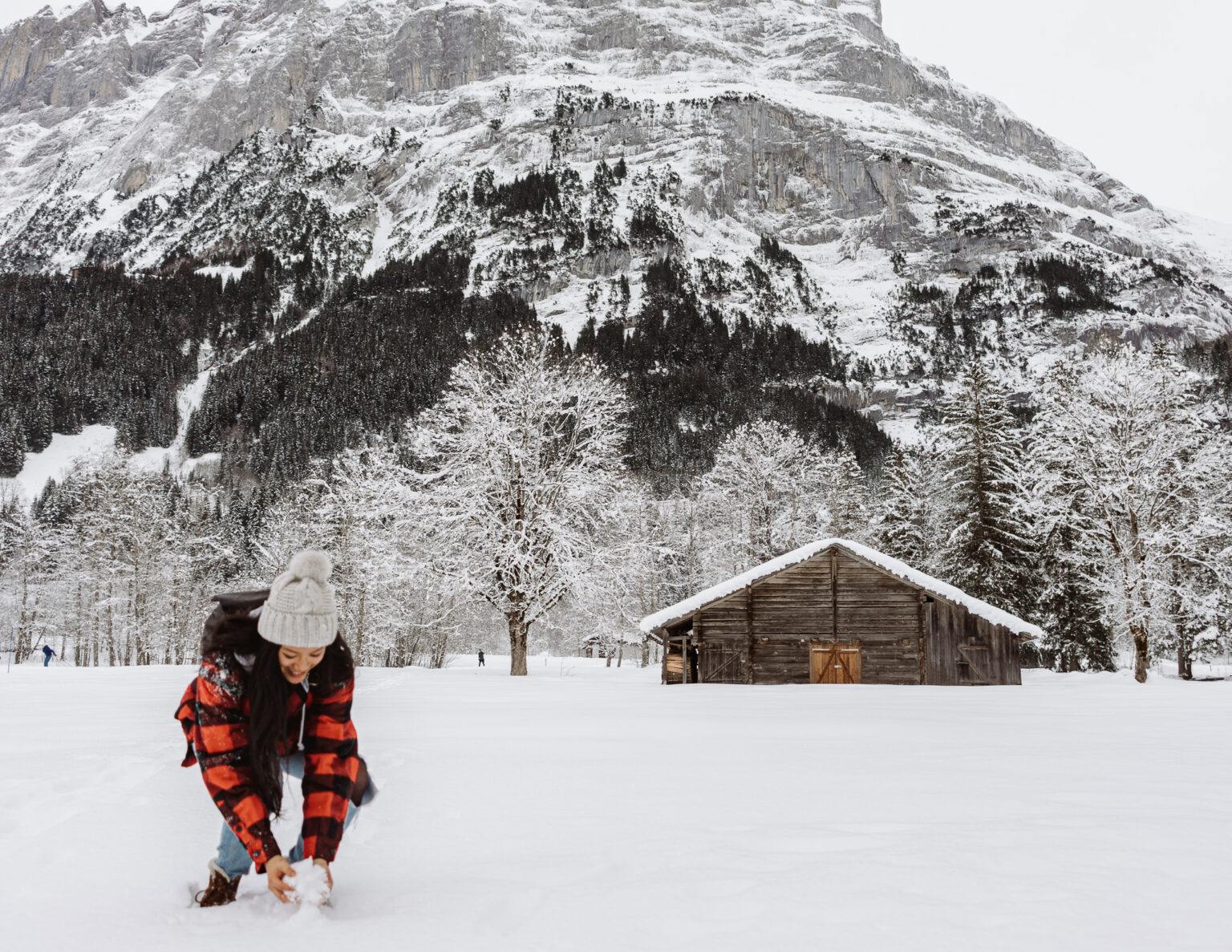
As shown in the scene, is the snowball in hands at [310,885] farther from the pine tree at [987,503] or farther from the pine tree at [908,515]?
the pine tree at [908,515]

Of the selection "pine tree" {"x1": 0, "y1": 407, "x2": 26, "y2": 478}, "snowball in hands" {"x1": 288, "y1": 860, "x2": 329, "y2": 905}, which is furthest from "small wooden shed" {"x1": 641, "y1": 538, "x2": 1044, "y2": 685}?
"pine tree" {"x1": 0, "y1": 407, "x2": 26, "y2": 478}

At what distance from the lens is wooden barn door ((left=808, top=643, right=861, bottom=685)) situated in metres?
26.0

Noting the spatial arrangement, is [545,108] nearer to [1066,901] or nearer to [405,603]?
[405,603]

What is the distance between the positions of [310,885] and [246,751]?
572 millimetres

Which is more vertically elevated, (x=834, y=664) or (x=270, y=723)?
(x=270, y=723)

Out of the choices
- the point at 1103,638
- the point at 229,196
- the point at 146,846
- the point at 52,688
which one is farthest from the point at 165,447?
the point at 146,846

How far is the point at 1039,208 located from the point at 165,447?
7463 inches

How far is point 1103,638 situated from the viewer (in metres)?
31.5

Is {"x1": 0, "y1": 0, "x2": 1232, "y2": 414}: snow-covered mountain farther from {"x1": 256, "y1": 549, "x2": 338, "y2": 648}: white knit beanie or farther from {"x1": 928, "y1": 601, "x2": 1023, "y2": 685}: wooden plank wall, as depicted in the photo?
{"x1": 256, "y1": 549, "x2": 338, "y2": 648}: white knit beanie

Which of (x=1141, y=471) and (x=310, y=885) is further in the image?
(x=1141, y=471)

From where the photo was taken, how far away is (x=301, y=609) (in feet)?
10.1

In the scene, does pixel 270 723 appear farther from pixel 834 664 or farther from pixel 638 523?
pixel 638 523

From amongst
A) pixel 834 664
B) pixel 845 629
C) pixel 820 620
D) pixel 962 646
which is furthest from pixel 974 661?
pixel 820 620

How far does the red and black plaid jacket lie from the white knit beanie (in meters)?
0.25
